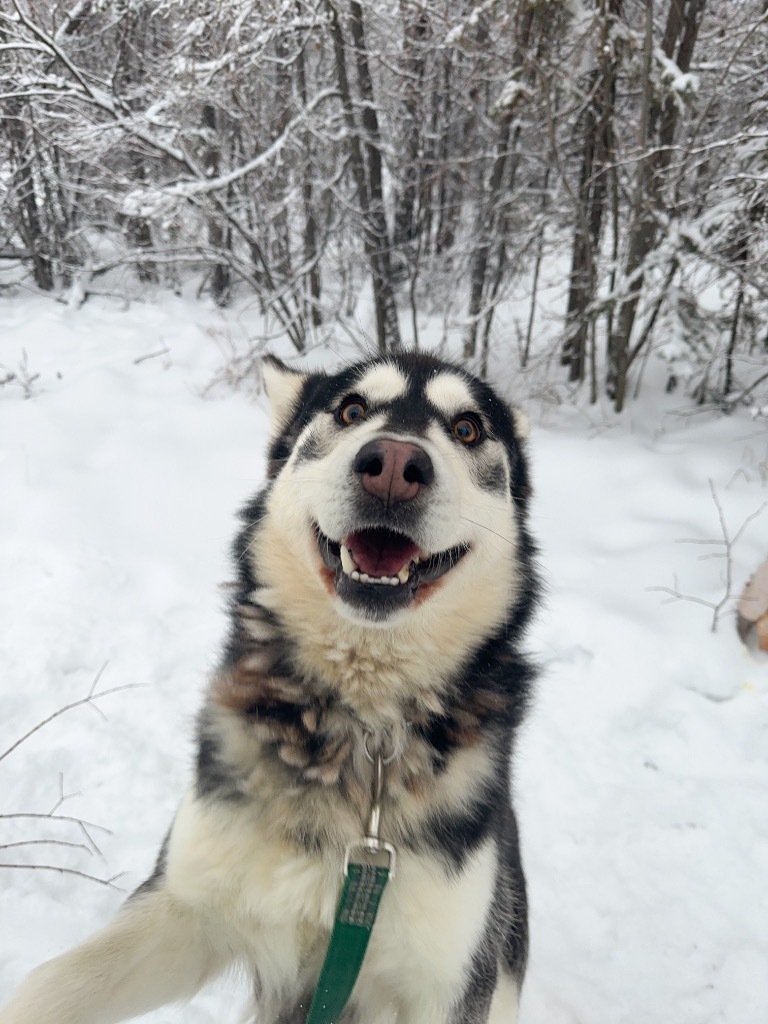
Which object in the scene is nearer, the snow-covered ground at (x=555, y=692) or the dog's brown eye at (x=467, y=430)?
the dog's brown eye at (x=467, y=430)

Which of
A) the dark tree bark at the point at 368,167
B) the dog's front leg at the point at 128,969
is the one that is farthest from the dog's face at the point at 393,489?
the dark tree bark at the point at 368,167

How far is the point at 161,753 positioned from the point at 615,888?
218cm

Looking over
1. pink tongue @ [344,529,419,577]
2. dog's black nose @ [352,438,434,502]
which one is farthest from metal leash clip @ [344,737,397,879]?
dog's black nose @ [352,438,434,502]

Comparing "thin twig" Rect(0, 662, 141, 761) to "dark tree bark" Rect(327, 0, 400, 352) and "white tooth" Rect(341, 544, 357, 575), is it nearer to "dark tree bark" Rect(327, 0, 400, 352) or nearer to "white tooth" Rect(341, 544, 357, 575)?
"white tooth" Rect(341, 544, 357, 575)

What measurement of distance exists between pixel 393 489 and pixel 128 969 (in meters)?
1.39

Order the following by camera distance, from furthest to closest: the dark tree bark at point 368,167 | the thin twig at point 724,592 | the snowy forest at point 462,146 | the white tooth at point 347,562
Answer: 1. the dark tree bark at point 368,167
2. the snowy forest at point 462,146
3. the thin twig at point 724,592
4. the white tooth at point 347,562

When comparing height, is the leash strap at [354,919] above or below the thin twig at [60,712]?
above

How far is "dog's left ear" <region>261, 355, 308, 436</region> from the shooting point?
90.9 inches

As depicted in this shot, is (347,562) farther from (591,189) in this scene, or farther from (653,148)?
(591,189)

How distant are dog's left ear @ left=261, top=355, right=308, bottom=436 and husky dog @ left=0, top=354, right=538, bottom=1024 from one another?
37cm

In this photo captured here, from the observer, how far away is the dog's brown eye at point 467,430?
6.56ft

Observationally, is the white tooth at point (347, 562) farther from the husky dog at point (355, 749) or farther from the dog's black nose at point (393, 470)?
the dog's black nose at point (393, 470)

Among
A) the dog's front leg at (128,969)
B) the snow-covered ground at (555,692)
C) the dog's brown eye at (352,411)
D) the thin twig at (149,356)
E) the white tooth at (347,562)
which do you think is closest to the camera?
the dog's front leg at (128,969)

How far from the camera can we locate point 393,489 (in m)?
1.49
